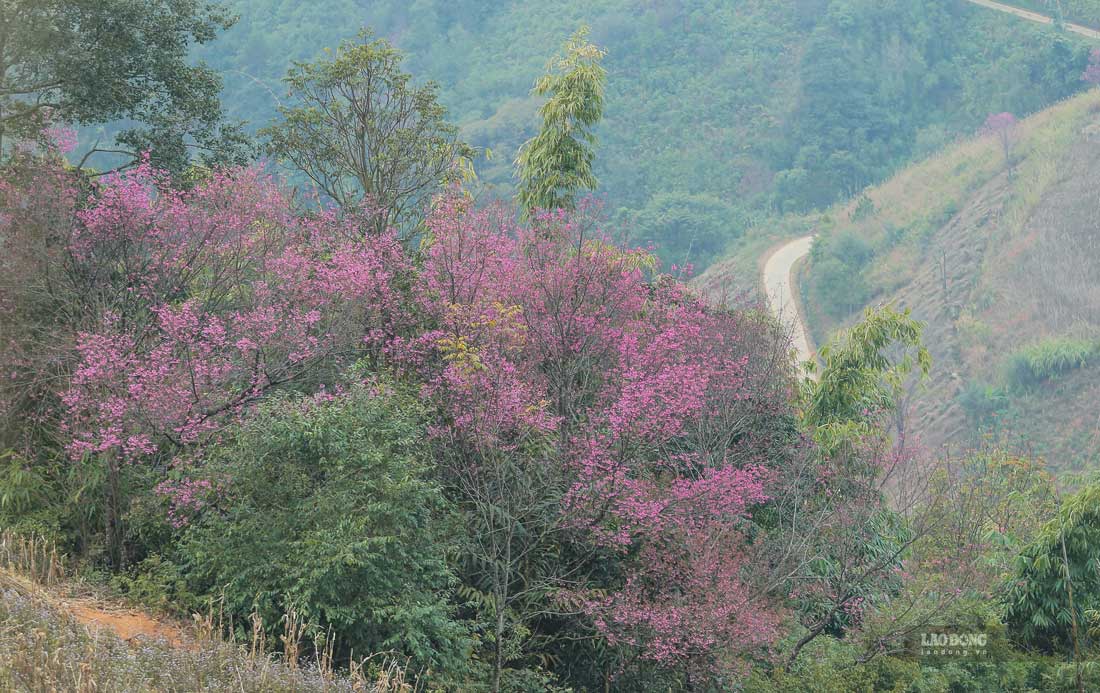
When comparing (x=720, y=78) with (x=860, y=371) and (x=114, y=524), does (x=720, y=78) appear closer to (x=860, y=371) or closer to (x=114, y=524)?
(x=860, y=371)

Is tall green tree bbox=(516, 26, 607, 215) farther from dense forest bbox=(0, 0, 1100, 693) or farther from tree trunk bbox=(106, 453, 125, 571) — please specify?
tree trunk bbox=(106, 453, 125, 571)

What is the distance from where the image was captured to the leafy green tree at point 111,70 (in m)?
14.4

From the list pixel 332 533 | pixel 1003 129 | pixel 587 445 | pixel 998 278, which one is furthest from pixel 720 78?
pixel 332 533

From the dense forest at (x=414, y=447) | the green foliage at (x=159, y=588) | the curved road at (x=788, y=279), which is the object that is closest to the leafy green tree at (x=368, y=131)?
the dense forest at (x=414, y=447)

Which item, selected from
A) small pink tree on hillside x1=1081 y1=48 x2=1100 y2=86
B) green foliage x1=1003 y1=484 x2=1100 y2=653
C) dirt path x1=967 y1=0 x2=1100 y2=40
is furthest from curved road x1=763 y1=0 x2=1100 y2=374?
green foliage x1=1003 y1=484 x2=1100 y2=653

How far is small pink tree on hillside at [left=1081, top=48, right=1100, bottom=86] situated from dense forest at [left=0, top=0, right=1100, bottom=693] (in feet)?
160

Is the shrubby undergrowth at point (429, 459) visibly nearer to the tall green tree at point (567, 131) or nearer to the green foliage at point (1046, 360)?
the tall green tree at point (567, 131)

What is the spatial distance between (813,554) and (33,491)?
8609 millimetres

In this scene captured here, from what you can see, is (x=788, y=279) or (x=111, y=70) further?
(x=788, y=279)

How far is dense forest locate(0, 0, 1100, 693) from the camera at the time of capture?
859 cm

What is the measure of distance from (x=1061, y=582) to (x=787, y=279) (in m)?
38.2

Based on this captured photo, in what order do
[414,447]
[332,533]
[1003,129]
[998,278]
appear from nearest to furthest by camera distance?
[332,533], [414,447], [998,278], [1003,129]

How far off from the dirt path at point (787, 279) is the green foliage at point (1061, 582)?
30233 millimetres

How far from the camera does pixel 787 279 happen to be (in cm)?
4816
